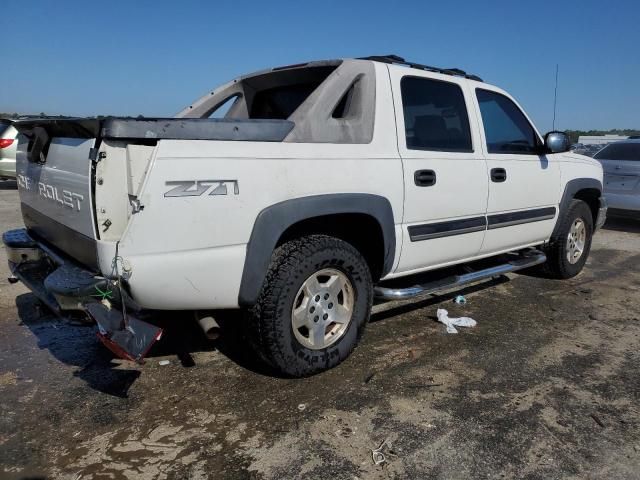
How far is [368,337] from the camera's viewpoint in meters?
4.10

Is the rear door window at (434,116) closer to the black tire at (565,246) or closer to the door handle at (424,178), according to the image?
the door handle at (424,178)

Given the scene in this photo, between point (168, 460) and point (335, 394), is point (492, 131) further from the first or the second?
point (168, 460)

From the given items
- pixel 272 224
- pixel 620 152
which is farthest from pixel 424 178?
pixel 620 152

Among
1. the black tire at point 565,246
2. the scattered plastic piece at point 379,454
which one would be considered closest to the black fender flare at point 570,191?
the black tire at point 565,246

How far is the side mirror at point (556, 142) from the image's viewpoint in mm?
4758

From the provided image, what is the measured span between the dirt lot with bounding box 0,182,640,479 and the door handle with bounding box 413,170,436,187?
1.19 metres

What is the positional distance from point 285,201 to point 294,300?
0.60 metres

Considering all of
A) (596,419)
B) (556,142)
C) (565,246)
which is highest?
(556,142)

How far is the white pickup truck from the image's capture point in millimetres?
2580

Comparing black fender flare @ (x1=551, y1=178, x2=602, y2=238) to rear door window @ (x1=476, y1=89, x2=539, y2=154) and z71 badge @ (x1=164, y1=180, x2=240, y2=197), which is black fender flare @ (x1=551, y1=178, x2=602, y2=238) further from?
z71 badge @ (x1=164, y1=180, x2=240, y2=197)

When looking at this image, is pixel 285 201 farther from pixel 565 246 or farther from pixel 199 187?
pixel 565 246

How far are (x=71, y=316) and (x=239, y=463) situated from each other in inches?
46.3

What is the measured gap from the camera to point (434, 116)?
13.2 ft

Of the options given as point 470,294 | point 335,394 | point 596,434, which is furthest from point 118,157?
point 470,294
